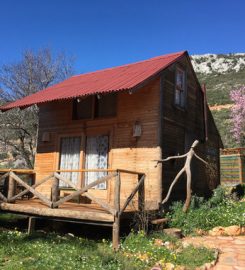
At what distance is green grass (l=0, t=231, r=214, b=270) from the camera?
702 cm

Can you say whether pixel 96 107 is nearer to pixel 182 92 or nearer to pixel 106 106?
pixel 106 106

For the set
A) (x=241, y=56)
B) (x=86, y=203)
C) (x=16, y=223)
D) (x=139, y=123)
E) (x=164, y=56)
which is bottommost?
(x=16, y=223)

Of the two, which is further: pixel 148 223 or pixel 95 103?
pixel 95 103

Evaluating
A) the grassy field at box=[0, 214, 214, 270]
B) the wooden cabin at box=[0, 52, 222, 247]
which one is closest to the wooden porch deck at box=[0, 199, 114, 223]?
the grassy field at box=[0, 214, 214, 270]

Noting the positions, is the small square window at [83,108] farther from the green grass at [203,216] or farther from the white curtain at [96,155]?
the green grass at [203,216]

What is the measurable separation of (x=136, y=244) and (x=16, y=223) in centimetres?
615

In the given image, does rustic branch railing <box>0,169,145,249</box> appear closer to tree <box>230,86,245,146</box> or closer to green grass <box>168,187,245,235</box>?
green grass <box>168,187,245,235</box>

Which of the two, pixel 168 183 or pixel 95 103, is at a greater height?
pixel 95 103

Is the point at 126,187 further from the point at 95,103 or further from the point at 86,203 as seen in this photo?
the point at 95,103

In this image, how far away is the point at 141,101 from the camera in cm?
1241

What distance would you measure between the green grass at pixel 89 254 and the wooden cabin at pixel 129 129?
2.15 metres

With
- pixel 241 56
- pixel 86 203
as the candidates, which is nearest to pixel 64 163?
pixel 86 203

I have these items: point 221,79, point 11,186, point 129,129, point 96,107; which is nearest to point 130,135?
point 129,129

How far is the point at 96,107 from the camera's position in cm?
1351
